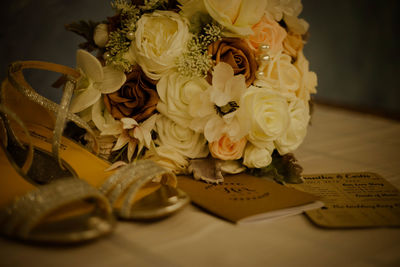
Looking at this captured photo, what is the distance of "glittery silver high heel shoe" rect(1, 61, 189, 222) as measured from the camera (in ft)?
1.68

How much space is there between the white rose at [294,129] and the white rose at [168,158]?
19 centimetres

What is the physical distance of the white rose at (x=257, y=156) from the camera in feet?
2.13

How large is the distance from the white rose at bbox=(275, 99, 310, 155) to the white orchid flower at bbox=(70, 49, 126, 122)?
0.32 meters

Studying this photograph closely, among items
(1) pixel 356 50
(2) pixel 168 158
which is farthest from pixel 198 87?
(1) pixel 356 50

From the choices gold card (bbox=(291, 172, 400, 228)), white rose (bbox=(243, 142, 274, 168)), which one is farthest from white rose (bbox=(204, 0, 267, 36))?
gold card (bbox=(291, 172, 400, 228))

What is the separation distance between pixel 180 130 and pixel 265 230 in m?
0.24

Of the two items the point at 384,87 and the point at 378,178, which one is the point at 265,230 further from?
the point at 384,87

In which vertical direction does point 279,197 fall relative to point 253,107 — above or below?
below

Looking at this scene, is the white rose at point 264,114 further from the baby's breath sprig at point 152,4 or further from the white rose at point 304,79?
the baby's breath sprig at point 152,4

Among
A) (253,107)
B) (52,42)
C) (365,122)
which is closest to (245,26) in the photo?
(253,107)

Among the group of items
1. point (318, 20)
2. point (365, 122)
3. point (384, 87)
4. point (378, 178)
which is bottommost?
point (384, 87)

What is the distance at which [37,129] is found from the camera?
795 millimetres

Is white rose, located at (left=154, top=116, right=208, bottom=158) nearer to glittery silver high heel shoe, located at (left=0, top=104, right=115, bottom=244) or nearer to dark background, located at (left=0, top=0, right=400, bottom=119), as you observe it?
glittery silver high heel shoe, located at (left=0, top=104, right=115, bottom=244)

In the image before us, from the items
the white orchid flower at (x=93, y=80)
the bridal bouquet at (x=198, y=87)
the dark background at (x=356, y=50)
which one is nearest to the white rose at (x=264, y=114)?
the bridal bouquet at (x=198, y=87)
